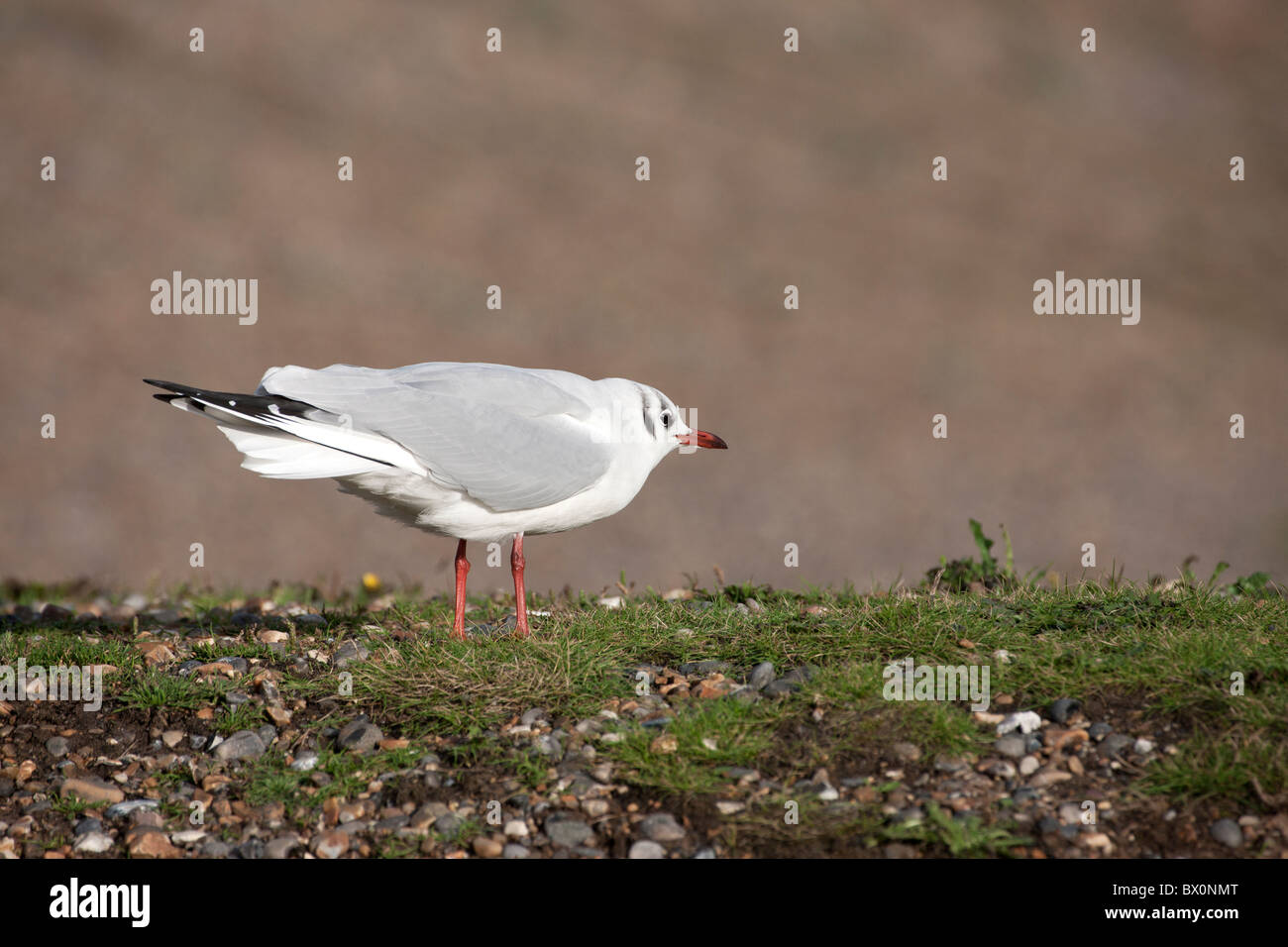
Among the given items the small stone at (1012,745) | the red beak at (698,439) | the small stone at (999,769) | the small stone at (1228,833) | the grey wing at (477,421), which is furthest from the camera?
the red beak at (698,439)

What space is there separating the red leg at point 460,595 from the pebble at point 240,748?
3.63 feet

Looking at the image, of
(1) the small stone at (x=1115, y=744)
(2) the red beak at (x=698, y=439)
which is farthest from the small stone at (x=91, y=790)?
(1) the small stone at (x=1115, y=744)

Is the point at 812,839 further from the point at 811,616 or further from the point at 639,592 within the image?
the point at 639,592

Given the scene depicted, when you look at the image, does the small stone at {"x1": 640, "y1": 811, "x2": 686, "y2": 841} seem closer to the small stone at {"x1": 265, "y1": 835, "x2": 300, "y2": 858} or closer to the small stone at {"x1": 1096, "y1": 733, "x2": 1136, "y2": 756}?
the small stone at {"x1": 265, "y1": 835, "x2": 300, "y2": 858}

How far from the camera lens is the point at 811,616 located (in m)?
5.62

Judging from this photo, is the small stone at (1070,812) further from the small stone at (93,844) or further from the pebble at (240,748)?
the small stone at (93,844)

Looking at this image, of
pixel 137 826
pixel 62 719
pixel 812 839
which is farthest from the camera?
pixel 62 719

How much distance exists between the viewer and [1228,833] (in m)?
3.82

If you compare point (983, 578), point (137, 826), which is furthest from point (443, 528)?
point (983, 578)

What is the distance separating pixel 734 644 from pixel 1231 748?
2.03m

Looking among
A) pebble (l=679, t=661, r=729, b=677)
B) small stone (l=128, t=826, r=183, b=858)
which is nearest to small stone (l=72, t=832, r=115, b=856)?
small stone (l=128, t=826, r=183, b=858)

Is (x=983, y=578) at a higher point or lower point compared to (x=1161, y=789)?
higher

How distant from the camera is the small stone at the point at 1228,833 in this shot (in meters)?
3.80

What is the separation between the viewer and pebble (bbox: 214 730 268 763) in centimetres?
461
